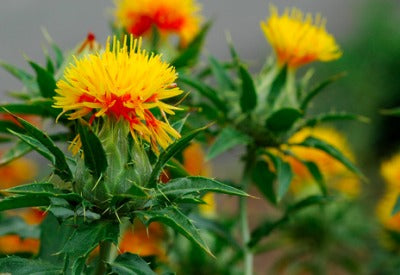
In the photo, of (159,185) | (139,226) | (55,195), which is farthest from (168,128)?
(139,226)

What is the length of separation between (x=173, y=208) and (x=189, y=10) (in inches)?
45.3

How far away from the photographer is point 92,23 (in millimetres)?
8695

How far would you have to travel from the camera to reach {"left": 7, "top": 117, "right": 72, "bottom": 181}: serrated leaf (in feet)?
5.08

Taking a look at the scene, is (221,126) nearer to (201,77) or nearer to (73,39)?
(201,77)

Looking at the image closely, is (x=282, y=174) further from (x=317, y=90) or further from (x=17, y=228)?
(x=17, y=228)

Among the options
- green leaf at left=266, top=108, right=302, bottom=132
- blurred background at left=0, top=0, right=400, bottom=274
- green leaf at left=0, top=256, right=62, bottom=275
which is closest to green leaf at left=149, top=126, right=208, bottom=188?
green leaf at left=0, top=256, right=62, bottom=275

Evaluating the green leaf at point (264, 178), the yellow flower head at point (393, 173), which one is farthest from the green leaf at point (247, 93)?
the yellow flower head at point (393, 173)

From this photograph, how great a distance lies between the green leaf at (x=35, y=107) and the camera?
194cm

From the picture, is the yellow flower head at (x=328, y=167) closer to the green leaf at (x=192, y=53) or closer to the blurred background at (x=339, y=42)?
the green leaf at (x=192, y=53)

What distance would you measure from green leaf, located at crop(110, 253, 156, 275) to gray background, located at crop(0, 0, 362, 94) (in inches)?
233

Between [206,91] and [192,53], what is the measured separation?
18cm

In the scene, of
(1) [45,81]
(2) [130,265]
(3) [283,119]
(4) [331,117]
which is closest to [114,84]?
(2) [130,265]

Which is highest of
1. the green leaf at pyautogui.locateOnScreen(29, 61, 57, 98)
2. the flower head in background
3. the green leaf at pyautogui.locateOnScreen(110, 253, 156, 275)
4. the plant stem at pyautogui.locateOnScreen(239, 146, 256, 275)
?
the green leaf at pyautogui.locateOnScreen(29, 61, 57, 98)

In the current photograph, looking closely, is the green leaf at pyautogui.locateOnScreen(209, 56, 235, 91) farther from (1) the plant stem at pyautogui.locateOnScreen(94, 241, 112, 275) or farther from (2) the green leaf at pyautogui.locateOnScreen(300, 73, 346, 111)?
(1) the plant stem at pyautogui.locateOnScreen(94, 241, 112, 275)
